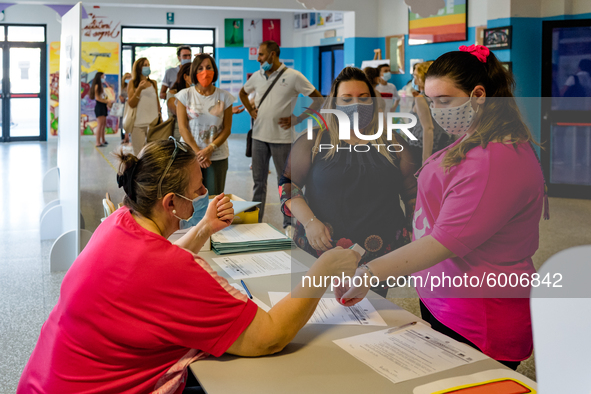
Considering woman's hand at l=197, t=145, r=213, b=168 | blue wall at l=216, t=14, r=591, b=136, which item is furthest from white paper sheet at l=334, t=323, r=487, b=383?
woman's hand at l=197, t=145, r=213, b=168

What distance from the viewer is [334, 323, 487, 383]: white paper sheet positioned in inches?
50.3

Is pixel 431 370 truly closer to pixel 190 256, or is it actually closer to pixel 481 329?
pixel 481 329

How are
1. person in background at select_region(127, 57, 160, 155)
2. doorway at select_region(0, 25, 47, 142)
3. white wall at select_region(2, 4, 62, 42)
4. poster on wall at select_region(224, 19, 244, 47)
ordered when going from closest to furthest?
person in background at select_region(127, 57, 160, 155), white wall at select_region(2, 4, 62, 42), doorway at select_region(0, 25, 47, 142), poster on wall at select_region(224, 19, 244, 47)

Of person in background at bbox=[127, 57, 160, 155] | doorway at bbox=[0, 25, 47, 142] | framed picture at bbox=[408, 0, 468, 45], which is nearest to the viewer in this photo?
person in background at bbox=[127, 57, 160, 155]

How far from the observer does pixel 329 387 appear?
121cm

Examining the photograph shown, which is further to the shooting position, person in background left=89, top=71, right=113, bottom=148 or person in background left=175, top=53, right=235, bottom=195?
person in background left=89, top=71, right=113, bottom=148

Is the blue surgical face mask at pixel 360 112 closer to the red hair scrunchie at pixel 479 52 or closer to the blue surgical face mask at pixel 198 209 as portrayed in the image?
the red hair scrunchie at pixel 479 52

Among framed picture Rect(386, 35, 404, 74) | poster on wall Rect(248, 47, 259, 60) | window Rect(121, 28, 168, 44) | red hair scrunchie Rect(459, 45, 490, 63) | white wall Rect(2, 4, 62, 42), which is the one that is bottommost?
red hair scrunchie Rect(459, 45, 490, 63)

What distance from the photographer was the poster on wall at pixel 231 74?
1468cm

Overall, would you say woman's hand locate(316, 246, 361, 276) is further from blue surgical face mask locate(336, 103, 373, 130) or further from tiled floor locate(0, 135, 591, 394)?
tiled floor locate(0, 135, 591, 394)

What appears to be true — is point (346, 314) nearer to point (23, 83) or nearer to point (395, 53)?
point (395, 53)

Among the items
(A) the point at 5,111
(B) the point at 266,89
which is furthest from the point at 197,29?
(B) the point at 266,89

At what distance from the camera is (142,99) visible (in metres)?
6.57

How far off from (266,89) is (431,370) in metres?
4.12
